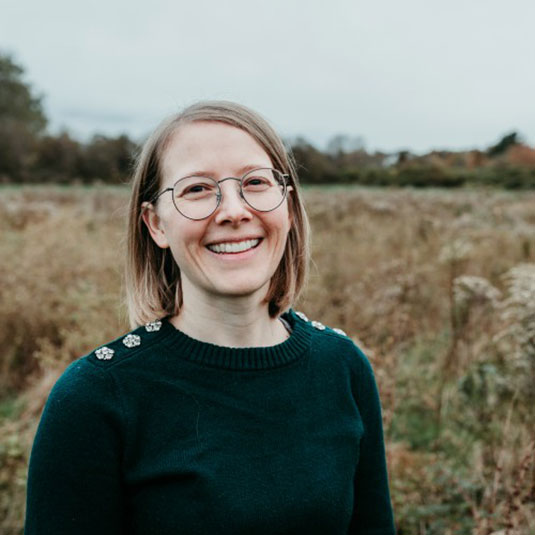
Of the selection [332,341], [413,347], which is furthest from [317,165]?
[332,341]

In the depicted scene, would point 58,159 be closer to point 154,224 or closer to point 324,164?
point 324,164

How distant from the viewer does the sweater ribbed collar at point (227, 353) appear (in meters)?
1.49

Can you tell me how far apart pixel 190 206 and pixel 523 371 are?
241cm

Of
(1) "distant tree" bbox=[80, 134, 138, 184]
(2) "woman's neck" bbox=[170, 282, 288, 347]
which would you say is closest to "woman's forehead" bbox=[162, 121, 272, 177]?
(2) "woman's neck" bbox=[170, 282, 288, 347]

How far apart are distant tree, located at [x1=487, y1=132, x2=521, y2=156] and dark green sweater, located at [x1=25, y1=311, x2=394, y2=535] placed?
21914 millimetres

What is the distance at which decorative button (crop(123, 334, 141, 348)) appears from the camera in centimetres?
148

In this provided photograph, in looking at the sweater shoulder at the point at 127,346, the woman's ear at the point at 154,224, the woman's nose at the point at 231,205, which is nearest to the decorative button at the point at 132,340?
the sweater shoulder at the point at 127,346

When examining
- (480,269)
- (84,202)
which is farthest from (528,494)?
(84,202)

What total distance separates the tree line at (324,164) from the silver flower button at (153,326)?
11.9m

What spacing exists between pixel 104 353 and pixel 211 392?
0.29 m

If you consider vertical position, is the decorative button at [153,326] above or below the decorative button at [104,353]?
above

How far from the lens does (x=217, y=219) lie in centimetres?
146

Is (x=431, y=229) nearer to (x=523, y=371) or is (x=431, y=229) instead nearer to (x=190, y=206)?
(x=523, y=371)

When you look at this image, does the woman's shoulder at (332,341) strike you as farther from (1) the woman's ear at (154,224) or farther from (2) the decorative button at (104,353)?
(2) the decorative button at (104,353)
